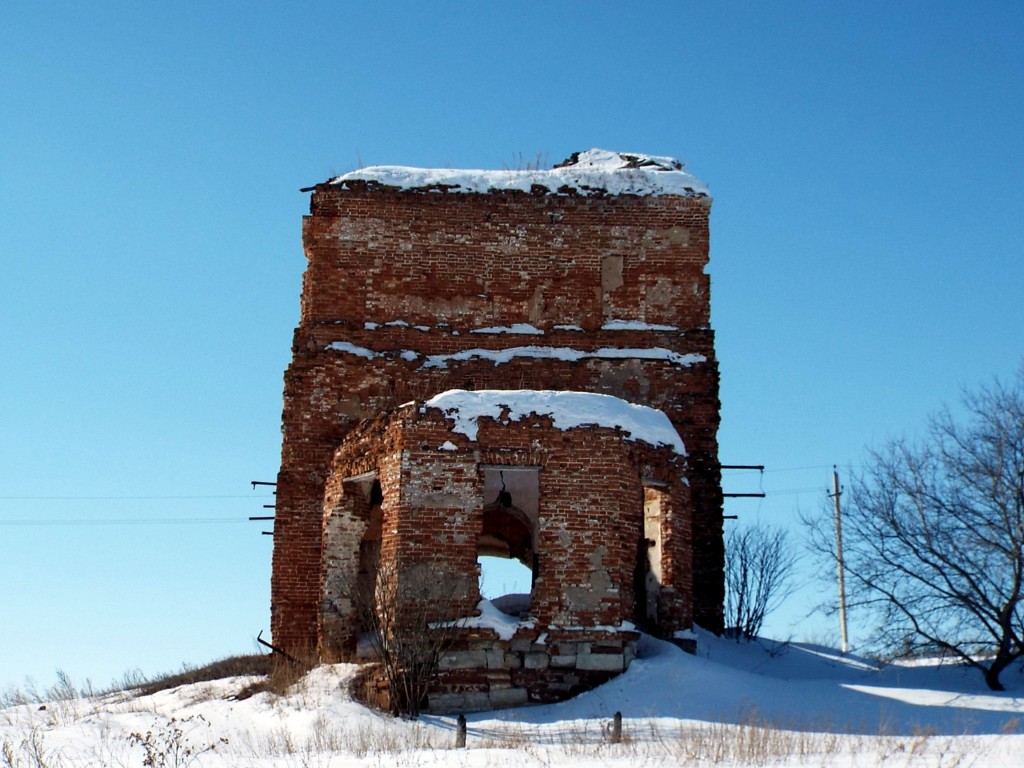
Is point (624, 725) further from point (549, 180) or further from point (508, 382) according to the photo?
point (549, 180)

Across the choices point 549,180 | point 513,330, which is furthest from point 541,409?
point 549,180

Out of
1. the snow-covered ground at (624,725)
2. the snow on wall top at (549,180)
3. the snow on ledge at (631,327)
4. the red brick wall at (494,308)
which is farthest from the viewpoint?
the snow on wall top at (549,180)

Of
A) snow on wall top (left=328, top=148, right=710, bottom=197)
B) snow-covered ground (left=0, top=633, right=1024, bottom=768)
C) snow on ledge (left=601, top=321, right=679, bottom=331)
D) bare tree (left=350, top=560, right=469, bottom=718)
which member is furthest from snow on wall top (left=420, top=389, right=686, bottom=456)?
snow on wall top (left=328, top=148, right=710, bottom=197)

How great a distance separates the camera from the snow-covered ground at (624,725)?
472 inches

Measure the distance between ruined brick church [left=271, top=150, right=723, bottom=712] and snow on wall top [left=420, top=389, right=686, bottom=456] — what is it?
2 centimetres

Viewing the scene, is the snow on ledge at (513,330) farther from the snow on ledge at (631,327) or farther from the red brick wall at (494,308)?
the snow on ledge at (631,327)


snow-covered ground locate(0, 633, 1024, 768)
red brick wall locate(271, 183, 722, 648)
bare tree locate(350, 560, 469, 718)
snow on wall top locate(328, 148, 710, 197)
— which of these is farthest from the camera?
snow on wall top locate(328, 148, 710, 197)

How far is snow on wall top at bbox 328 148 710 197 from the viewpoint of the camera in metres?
20.4

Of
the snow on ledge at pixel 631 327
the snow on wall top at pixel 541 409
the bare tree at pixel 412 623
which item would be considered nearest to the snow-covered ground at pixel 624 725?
the bare tree at pixel 412 623

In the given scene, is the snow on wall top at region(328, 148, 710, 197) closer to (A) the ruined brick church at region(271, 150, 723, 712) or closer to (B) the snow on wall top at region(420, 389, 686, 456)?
(A) the ruined brick church at region(271, 150, 723, 712)

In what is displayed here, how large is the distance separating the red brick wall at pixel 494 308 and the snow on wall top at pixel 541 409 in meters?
2.73

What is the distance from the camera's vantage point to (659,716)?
14.2 m

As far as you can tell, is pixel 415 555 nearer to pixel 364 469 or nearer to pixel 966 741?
pixel 364 469

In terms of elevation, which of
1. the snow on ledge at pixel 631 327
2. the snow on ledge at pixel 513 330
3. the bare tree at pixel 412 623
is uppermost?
the snow on ledge at pixel 631 327
